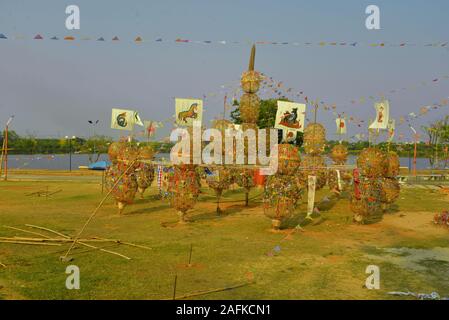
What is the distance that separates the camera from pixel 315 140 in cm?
2341

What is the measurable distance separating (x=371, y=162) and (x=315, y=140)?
8.82 metres

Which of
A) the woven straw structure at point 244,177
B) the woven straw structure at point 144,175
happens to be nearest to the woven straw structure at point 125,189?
the woven straw structure at point 144,175

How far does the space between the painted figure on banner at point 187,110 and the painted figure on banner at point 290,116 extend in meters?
4.40

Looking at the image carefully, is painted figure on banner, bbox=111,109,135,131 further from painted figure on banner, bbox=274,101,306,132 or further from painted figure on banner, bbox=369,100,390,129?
painted figure on banner, bbox=369,100,390,129

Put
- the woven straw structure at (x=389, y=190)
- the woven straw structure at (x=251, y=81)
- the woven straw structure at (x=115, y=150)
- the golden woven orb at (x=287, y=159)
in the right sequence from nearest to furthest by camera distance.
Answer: the golden woven orb at (x=287, y=159) → the woven straw structure at (x=389, y=190) → the woven straw structure at (x=115, y=150) → the woven straw structure at (x=251, y=81)

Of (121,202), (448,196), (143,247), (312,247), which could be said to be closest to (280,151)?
(312,247)

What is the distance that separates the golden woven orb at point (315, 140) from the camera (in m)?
23.1

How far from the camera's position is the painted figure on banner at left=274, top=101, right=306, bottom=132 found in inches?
627

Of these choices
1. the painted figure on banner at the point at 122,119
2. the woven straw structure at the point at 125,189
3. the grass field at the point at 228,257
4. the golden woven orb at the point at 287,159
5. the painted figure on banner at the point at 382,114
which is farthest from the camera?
the painted figure on banner at the point at 122,119

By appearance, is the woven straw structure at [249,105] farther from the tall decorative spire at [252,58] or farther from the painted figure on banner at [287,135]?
the painted figure on banner at [287,135]

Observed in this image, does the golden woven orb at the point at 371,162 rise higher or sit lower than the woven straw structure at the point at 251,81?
lower

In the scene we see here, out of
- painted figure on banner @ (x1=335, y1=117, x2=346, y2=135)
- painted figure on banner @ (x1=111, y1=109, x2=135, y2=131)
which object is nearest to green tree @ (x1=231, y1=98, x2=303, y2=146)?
painted figure on banner @ (x1=335, y1=117, x2=346, y2=135)

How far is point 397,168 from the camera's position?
17.8 m

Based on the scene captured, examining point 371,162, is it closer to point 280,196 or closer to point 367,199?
point 367,199
